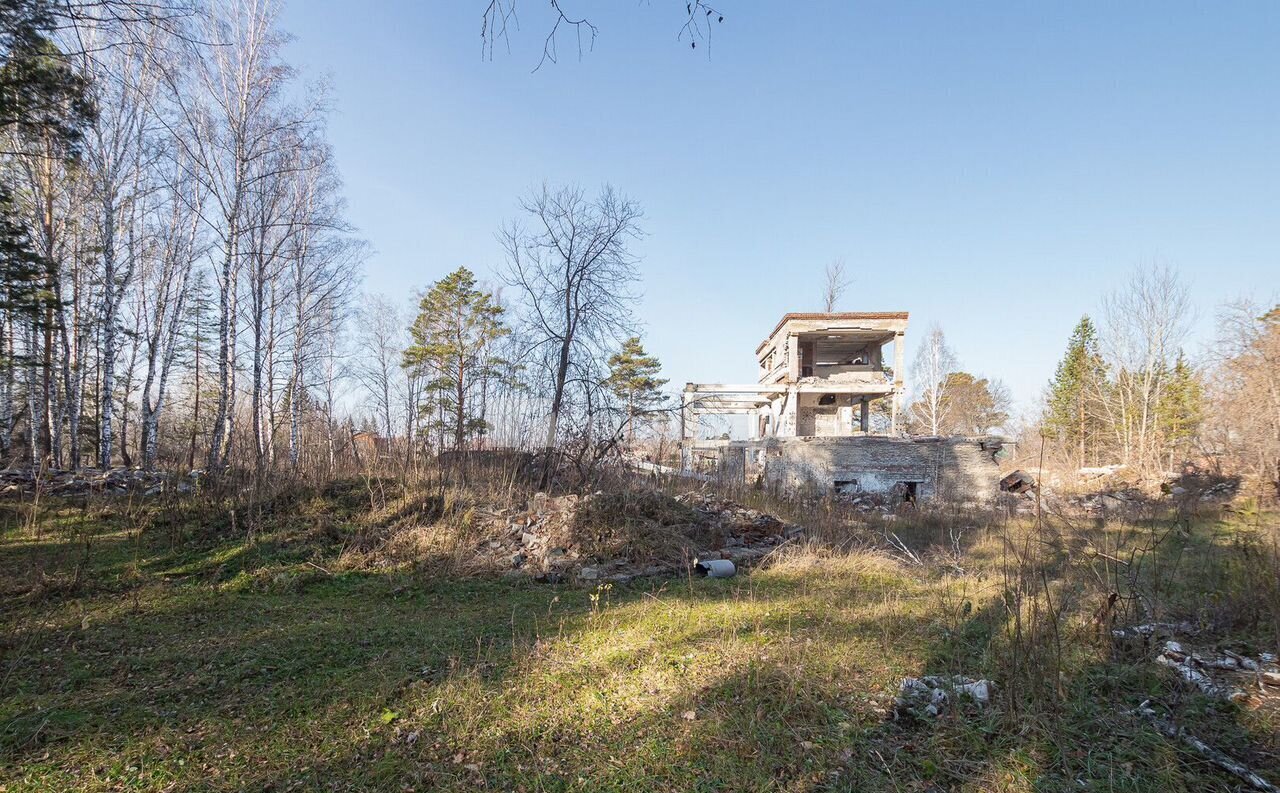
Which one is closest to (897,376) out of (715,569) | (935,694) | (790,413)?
(790,413)

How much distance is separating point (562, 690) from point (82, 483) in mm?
12317

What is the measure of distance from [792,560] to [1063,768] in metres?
5.32

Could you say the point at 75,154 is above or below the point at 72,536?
above

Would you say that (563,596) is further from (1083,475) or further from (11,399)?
(1083,475)

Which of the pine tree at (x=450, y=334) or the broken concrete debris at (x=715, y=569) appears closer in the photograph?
the broken concrete debris at (x=715, y=569)

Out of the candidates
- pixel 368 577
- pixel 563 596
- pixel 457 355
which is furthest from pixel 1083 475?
pixel 457 355

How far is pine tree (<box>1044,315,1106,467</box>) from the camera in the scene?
28.3 m

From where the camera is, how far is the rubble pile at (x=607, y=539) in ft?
25.3

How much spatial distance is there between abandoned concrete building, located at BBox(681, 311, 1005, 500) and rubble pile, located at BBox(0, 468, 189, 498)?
12.2 meters

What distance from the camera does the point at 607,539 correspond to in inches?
324

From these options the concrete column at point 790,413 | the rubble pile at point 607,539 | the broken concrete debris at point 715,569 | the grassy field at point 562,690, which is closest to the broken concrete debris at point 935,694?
the grassy field at point 562,690

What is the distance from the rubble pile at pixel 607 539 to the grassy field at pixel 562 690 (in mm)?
1186

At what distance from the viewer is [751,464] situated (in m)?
21.5

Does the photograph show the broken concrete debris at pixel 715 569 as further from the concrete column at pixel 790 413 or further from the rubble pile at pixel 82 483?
the concrete column at pixel 790 413
